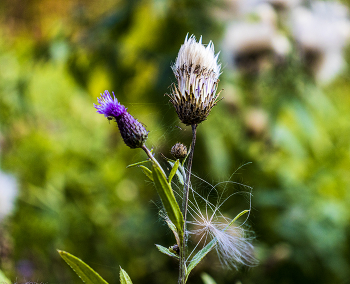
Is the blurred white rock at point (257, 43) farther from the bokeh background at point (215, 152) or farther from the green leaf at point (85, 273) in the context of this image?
the green leaf at point (85, 273)

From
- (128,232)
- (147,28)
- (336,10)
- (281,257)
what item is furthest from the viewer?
(147,28)

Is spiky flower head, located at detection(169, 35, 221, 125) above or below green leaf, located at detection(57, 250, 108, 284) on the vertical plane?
above

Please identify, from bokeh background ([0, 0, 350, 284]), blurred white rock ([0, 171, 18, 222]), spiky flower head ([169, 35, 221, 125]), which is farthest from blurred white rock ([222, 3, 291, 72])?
spiky flower head ([169, 35, 221, 125])

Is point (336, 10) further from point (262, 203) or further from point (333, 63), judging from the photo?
point (262, 203)

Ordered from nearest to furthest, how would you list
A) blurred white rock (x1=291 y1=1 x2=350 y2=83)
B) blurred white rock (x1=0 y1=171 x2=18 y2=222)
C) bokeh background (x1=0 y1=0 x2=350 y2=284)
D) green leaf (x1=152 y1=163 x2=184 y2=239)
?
green leaf (x1=152 y1=163 x2=184 y2=239) → blurred white rock (x1=0 y1=171 x2=18 y2=222) → bokeh background (x1=0 y1=0 x2=350 y2=284) → blurred white rock (x1=291 y1=1 x2=350 y2=83)

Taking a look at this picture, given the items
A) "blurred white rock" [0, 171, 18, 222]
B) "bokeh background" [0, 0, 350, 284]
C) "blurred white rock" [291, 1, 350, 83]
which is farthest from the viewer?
"blurred white rock" [291, 1, 350, 83]

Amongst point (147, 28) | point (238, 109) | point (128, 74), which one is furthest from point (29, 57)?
point (238, 109)

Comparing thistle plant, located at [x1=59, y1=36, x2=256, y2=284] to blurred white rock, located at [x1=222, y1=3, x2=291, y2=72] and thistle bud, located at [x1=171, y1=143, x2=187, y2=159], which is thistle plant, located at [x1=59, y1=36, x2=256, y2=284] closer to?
thistle bud, located at [x1=171, y1=143, x2=187, y2=159]
